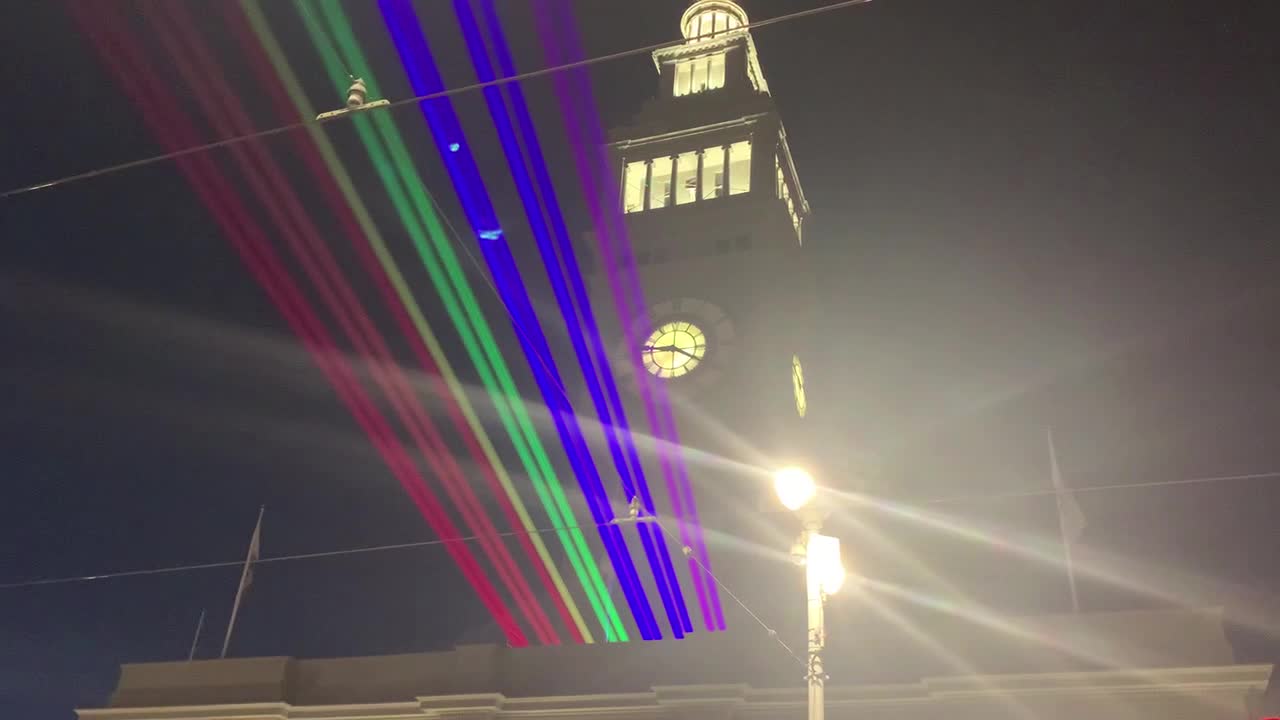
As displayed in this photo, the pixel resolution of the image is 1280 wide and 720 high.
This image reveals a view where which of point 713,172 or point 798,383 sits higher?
point 713,172

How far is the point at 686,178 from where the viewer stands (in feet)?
135

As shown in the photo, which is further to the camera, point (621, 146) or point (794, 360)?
point (621, 146)

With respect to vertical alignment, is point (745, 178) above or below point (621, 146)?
below

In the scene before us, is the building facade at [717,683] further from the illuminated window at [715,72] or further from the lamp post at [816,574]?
the illuminated window at [715,72]

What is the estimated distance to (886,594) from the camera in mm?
24750

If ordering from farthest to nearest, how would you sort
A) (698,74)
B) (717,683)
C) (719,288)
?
(698,74), (719,288), (717,683)

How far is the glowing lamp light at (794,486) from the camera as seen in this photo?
418 inches

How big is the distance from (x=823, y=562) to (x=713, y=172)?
31.1 m

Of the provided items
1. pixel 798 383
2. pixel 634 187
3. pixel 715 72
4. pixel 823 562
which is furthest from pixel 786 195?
pixel 823 562

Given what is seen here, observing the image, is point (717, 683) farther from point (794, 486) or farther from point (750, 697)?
point (794, 486)

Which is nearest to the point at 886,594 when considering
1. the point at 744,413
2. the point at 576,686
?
the point at 576,686

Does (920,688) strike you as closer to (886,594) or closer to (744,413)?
(886,594)

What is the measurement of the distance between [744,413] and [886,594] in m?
11.6

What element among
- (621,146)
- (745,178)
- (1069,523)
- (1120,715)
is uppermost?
(621,146)
